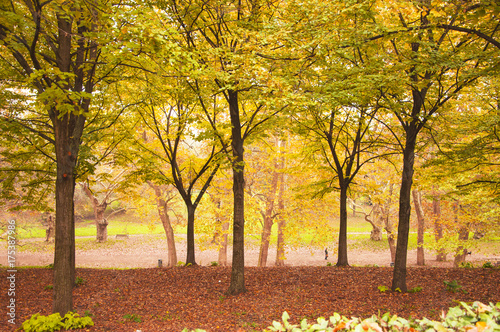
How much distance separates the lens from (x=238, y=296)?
8.30 meters

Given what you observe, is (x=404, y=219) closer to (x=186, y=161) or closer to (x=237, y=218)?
(x=237, y=218)

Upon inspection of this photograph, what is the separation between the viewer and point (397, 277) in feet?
26.6

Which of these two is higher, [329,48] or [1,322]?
[329,48]

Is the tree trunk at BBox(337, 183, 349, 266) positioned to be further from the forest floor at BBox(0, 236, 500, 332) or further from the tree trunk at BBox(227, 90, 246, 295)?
the tree trunk at BBox(227, 90, 246, 295)

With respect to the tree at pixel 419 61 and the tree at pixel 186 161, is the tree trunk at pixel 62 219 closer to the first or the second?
the tree at pixel 186 161

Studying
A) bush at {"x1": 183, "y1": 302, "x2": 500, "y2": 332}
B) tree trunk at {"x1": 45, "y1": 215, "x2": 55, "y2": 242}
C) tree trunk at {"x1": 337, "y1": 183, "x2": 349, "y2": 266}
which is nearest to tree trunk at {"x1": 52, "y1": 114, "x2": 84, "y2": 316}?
bush at {"x1": 183, "y1": 302, "x2": 500, "y2": 332}

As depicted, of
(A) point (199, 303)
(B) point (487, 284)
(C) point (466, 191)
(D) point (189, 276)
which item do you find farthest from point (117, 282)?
(C) point (466, 191)

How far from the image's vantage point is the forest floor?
6742 millimetres

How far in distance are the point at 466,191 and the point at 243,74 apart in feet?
27.9

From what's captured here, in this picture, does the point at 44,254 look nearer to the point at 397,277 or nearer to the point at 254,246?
the point at 254,246

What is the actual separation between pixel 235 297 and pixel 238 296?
0.10 meters

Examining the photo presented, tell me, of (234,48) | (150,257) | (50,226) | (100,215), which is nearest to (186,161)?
(234,48)

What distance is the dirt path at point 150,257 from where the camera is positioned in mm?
21344

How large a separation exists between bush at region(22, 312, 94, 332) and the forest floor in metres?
0.44
